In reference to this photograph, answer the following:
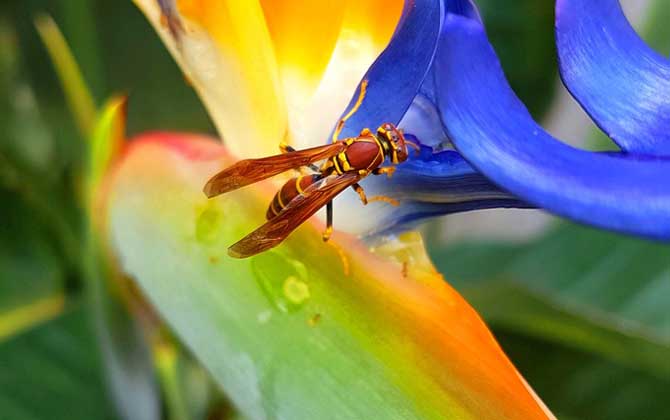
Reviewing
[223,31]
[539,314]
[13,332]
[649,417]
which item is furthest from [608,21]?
[13,332]

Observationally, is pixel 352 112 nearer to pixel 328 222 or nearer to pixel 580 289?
pixel 328 222

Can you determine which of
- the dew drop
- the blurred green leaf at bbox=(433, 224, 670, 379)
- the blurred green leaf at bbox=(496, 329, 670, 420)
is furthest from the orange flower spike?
the blurred green leaf at bbox=(496, 329, 670, 420)

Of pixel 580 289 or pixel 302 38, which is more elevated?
pixel 302 38

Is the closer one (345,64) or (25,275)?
(345,64)

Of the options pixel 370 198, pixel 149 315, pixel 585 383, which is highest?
pixel 370 198

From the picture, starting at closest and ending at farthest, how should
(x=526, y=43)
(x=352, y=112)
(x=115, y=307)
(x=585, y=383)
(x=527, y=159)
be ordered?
(x=527, y=159), (x=352, y=112), (x=115, y=307), (x=585, y=383), (x=526, y=43)

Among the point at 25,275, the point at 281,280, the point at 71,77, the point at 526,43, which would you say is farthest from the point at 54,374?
the point at 526,43

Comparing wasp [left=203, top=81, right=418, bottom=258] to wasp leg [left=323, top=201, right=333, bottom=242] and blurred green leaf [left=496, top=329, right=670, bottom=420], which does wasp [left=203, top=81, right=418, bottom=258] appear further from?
blurred green leaf [left=496, top=329, right=670, bottom=420]

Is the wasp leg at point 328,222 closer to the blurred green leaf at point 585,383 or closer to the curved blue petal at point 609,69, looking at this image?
the curved blue petal at point 609,69
